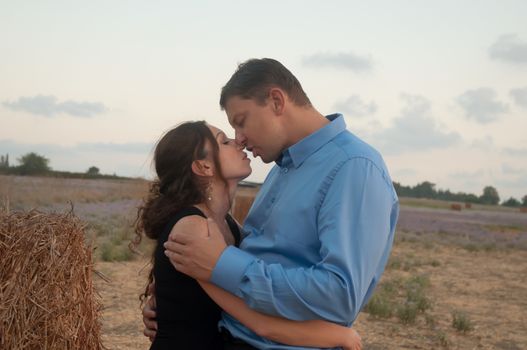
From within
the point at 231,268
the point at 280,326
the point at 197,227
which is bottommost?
the point at 280,326

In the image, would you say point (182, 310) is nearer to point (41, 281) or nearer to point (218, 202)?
point (218, 202)

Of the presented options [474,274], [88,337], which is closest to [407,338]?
[88,337]

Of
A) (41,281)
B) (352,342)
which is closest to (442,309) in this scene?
(41,281)

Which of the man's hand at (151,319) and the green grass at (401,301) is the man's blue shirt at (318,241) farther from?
the green grass at (401,301)

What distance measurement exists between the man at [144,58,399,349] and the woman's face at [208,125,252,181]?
0.12m

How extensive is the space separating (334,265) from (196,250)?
461 mm

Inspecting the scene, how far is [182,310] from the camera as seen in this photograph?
7.62 feet

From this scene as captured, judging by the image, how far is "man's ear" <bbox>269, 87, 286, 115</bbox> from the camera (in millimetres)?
2299

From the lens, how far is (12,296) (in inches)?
122

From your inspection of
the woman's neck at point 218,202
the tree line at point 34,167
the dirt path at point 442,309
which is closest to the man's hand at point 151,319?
the woman's neck at point 218,202

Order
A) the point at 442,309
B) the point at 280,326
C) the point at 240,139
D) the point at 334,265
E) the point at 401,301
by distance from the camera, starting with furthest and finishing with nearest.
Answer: the point at 401,301, the point at 442,309, the point at 240,139, the point at 280,326, the point at 334,265

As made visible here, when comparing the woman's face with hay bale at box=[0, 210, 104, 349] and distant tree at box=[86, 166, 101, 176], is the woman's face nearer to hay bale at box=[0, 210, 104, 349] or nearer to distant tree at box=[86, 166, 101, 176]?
hay bale at box=[0, 210, 104, 349]

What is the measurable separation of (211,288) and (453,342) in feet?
20.9

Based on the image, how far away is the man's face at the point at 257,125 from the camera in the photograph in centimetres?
232
